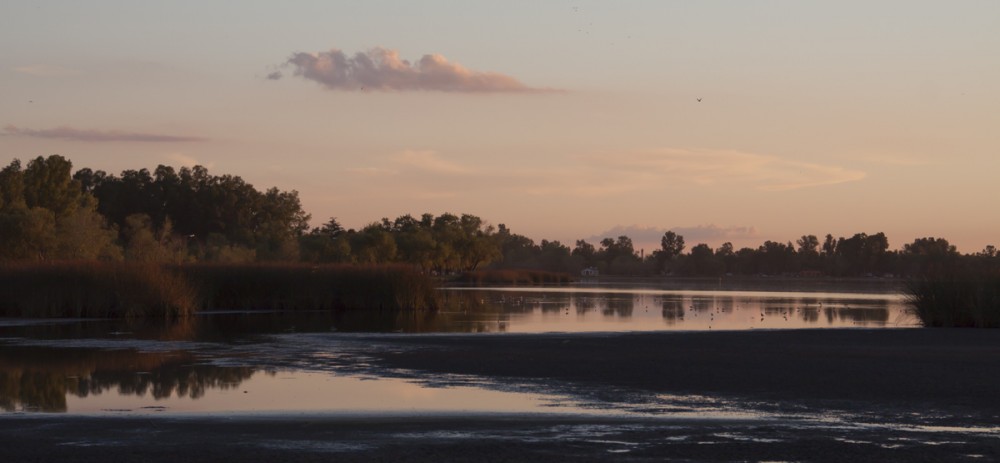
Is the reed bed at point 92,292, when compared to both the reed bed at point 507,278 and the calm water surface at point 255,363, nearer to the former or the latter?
the calm water surface at point 255,363

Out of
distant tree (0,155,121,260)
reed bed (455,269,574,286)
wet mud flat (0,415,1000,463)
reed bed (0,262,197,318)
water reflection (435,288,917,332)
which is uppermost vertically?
distant tree (0,155,121,260)

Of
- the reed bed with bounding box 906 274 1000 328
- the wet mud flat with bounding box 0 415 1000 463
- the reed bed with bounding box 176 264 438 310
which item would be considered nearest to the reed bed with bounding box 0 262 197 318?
the reed bed with bounding box 176 264 438 310

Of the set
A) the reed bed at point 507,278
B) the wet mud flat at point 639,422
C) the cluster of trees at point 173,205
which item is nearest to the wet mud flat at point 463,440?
the wet mud flat at point 639,422

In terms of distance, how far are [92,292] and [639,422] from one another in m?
30.8

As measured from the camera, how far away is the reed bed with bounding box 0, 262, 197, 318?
1604 inches

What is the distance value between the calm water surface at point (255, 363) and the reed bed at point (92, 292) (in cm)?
173

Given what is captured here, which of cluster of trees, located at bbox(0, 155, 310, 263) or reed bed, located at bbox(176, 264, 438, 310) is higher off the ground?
cluster of trees, located at bbox(0, 155, 310, 263)

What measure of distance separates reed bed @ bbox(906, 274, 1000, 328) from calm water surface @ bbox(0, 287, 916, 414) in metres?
3.73

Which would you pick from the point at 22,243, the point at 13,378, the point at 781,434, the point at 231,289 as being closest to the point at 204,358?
the point at 13,378

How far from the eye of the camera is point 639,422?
1443 centimetres

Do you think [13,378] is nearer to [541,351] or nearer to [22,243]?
[541,351]

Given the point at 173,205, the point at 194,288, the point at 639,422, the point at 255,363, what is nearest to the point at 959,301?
the point at 255,363

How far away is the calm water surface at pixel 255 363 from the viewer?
16.7m

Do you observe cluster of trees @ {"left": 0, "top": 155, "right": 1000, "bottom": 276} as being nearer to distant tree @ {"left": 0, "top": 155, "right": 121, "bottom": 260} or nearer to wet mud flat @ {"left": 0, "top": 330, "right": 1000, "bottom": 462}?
distant tree @ {"left": 0, "top": 155, "right": 121, "bottom": 260}
